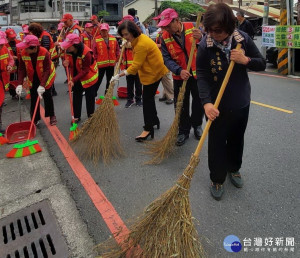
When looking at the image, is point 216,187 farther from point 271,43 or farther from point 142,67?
point 271,43

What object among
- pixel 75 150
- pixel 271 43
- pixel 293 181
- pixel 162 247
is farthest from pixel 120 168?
pixel 271 43

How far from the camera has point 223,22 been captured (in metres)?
1.95

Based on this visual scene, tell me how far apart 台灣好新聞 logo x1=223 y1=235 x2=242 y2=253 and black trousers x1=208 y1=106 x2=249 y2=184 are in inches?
22.8

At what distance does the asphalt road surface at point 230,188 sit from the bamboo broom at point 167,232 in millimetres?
334

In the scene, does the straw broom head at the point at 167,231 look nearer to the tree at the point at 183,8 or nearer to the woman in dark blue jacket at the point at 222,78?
the woman in dark blue jacket at the point at 222,78

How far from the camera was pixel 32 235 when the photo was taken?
7.67 feet

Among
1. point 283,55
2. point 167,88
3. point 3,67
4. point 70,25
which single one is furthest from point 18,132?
point 283,55

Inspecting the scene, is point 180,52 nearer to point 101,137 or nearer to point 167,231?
point 101,137

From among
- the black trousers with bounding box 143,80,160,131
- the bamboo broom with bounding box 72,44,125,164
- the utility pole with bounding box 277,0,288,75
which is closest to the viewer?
the bamboo broom with bounding box 72,44,125,164

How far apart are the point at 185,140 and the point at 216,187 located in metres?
1.39

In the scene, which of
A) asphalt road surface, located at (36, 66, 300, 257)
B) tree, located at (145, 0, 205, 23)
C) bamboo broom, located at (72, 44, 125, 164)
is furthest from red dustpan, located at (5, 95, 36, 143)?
tree, located at (145, 0, 205, 23)

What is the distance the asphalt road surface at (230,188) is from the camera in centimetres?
221

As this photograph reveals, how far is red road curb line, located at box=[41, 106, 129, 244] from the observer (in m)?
2.31

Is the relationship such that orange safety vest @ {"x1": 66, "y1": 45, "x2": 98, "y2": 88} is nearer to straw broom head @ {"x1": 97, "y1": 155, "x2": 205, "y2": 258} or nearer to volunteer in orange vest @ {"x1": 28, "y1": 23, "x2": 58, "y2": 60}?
volunteer in orange vest @ {"x1": 28, "y1": 23, "x2": 58, "y2": 60}
